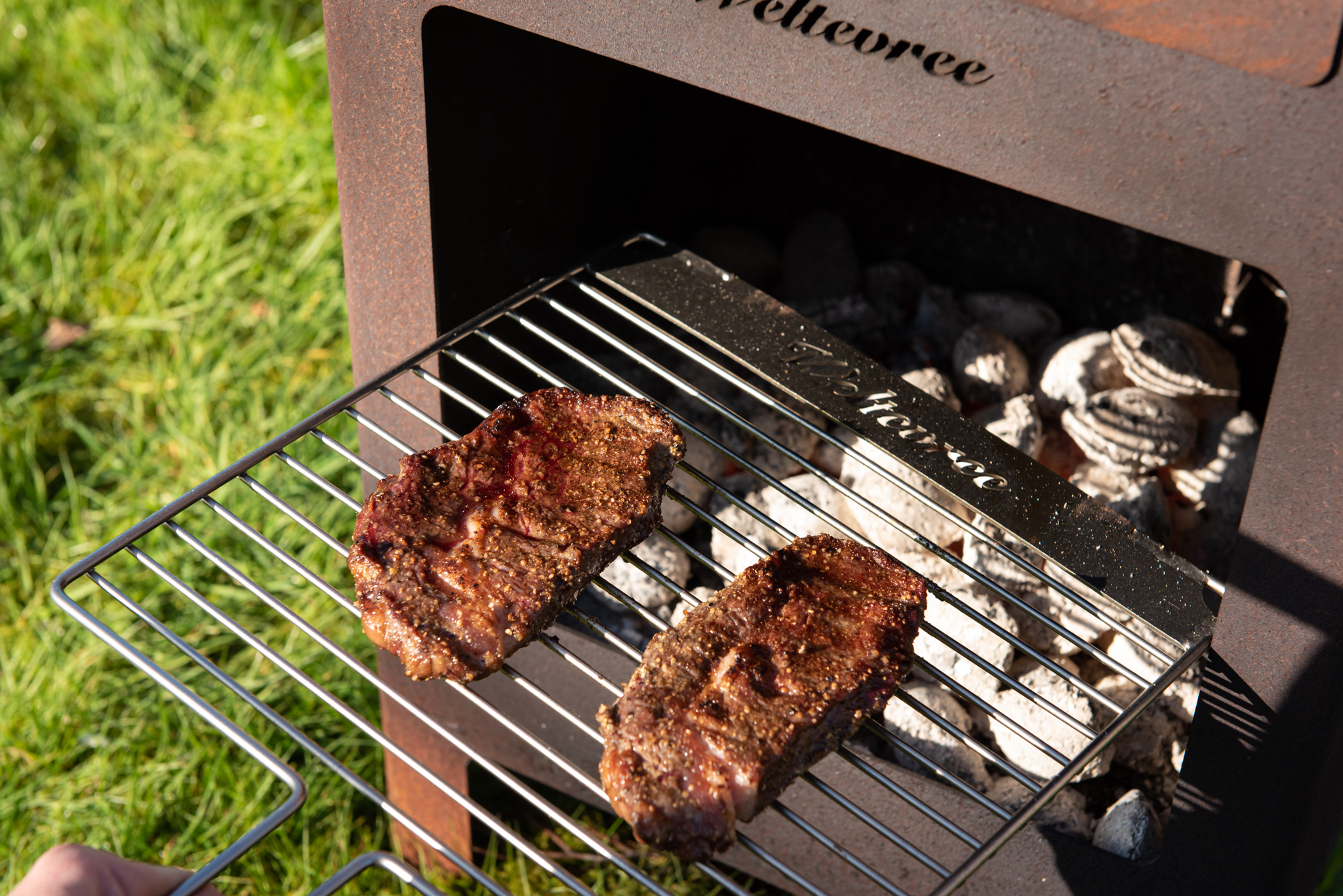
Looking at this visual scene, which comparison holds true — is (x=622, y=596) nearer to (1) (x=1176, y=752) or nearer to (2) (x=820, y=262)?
(1) (x=1176, y=752)

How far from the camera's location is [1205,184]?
4.69ft

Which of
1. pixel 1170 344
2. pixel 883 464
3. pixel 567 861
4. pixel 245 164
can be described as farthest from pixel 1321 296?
pixel 245 164

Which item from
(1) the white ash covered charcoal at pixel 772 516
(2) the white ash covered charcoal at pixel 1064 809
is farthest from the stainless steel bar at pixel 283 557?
(2) the white ash covered charcoal at pixel 1064 809

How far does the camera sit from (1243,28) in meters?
1.34

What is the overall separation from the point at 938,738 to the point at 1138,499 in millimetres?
687

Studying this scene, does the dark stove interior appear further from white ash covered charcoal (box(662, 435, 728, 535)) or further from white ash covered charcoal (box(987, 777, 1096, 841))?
white ash covered charcoal (box(987, 777, 1096, 841))

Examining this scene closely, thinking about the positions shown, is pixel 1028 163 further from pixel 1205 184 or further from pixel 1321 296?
pixel 1321 296

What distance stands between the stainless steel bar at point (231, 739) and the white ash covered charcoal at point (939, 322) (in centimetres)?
200

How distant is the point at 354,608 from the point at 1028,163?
1131mm

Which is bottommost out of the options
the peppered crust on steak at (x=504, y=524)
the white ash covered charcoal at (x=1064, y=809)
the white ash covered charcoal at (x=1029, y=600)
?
the white ash covered charcoal at (x=1064, y=809)

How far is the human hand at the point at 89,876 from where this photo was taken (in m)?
1.35

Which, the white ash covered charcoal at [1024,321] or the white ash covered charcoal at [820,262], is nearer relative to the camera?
the white ash covered charcoal at [1024,321]

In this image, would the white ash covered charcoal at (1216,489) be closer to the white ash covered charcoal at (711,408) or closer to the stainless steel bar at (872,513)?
the stainless steel bar at (872,513)

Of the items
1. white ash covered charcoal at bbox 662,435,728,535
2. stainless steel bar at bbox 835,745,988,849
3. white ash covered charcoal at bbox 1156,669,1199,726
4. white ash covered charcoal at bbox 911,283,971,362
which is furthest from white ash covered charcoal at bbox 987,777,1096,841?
white ash covered charcoal at bbox 911,283,971,362
